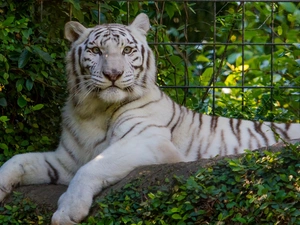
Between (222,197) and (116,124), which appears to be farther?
(116,124)

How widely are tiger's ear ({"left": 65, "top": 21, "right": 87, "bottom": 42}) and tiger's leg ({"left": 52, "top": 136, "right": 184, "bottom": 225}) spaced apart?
851mm

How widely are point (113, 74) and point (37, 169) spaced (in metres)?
0.74

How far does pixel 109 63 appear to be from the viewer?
433 cm

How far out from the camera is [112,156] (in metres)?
4.06

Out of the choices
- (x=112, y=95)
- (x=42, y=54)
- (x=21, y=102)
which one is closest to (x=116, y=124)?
(x=112, y=95)

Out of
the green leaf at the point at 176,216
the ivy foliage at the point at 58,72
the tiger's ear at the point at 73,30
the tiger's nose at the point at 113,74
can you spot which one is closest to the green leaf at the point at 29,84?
the ivy foliage at the point at 58,72

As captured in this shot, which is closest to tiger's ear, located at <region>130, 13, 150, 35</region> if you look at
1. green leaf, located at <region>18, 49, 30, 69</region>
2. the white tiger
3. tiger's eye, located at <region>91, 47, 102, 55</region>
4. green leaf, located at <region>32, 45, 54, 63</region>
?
the white tiger

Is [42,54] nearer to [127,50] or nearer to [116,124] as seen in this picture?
[127,50]

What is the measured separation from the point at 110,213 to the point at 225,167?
581 mm

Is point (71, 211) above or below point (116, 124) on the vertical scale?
below

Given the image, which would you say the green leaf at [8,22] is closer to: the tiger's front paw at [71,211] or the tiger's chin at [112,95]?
the tiger's chin at [112,95]

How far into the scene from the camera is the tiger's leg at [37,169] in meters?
4.28

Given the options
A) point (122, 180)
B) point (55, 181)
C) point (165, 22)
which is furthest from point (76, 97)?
point (165, 22)

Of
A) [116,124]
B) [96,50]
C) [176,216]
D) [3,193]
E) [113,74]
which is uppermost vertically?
[96,50]
